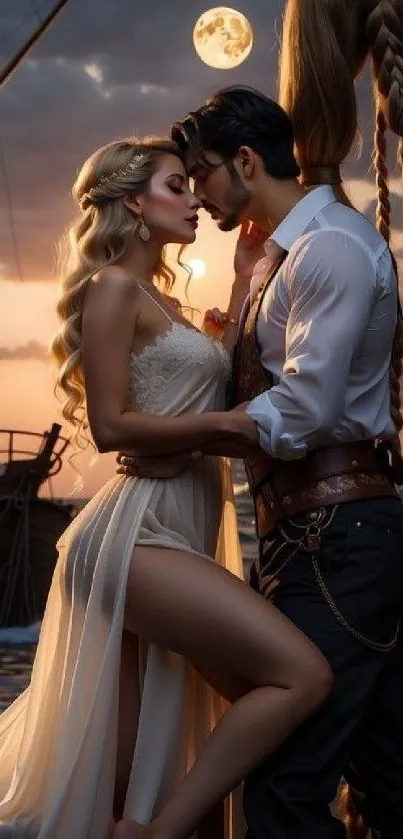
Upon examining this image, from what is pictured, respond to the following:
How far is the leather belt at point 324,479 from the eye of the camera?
2662 mm

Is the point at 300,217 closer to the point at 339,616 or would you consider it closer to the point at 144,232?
the point at 144,232

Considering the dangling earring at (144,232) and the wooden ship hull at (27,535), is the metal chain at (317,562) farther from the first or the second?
the wooden ship hull at (27,535)

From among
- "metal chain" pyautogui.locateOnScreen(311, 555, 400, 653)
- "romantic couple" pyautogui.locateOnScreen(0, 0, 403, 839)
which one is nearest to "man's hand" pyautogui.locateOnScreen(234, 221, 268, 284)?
"romantic couple" pyautogui.locateOnScreen(0, 0, 403, 839)

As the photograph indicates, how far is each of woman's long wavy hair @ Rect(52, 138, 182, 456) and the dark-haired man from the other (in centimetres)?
17

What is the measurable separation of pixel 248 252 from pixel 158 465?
59 cm

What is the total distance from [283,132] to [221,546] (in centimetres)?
94

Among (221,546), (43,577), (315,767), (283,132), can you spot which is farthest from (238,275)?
(43,577)

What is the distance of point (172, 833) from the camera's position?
2535 millimetres

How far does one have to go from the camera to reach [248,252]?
313 cm

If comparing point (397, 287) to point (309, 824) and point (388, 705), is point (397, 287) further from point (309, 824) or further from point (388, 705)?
point (309, 824)

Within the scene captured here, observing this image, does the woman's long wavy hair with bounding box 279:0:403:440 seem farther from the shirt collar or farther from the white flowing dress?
the white flowing dress

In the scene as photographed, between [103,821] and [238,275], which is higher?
[238,275]

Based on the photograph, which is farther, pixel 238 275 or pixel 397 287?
pixel 238 275

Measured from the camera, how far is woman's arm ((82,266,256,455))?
268cm
